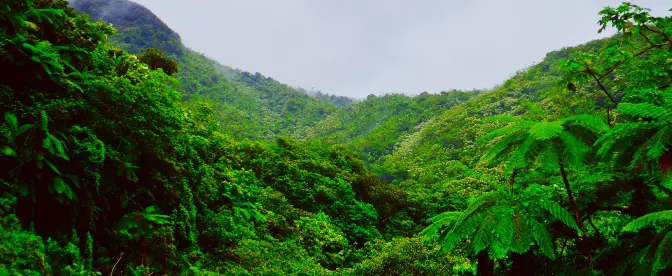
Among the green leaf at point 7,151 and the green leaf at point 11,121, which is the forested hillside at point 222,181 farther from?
the green leaf at point 7,151


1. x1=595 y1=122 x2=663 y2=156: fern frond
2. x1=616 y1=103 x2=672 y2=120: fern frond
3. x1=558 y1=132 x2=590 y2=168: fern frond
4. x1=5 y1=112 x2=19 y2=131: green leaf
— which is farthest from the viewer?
x1=5 y1=112 x2=19 y2=131: green leaf

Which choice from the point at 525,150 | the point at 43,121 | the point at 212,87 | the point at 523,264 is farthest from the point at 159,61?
the point at 212,87

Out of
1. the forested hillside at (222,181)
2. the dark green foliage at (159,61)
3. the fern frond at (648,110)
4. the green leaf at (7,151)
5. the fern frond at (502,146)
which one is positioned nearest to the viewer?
the fern frond at (648,110)

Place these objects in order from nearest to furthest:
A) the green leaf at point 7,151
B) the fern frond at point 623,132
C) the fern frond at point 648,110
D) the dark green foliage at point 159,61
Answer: the fern frond at point 648,110, the fern frond at point 623,132, the green leaf at point 7,151, the dark green foliage at point 159,61

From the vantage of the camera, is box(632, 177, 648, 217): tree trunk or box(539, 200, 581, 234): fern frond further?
box(632, 177, 648, 217): tree trunk

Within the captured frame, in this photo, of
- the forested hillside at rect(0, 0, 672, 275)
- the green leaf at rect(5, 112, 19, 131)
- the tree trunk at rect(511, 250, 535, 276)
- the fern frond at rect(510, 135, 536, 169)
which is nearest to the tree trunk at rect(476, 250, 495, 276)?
the forested hillside at rect(0, 0, 672, 275)

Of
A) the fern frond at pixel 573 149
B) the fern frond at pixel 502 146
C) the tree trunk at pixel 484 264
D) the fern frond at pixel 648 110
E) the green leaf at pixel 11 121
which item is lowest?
the green leaf at pixel 11 121

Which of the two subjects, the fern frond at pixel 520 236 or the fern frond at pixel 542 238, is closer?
the fern frond at pixel 520 236

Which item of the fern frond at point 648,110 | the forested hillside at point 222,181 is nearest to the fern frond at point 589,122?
the forested hillside at point 222,181

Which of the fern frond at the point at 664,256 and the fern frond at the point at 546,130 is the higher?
the fern frond at the point at 546,130

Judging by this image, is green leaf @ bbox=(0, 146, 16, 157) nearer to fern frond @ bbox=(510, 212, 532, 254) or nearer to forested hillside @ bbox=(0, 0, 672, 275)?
forested hillside @ bbox=(0, 0, 672, 275)

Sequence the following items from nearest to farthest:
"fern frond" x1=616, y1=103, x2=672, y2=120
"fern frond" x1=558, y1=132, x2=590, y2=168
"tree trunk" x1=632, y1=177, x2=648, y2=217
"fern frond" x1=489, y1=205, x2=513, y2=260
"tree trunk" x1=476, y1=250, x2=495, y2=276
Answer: "fern frond" x1=616, y1=103, x2=672, y2=120 < "fern frond" x1=489, y1=205, x2=513, y2=260 < "fern frond" x1=558, y1=132, x2=590, y2=168 < "tree trunk" x1=632, y1=177, x2=648, y2=217 < "tree trunk" x1=476, y1=250, x2=495, y2=276

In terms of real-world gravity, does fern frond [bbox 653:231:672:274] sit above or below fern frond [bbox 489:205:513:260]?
above

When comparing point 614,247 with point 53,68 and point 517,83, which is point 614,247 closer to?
point 53,68
